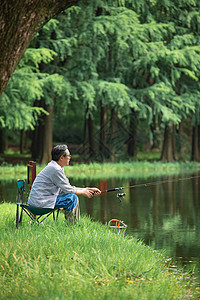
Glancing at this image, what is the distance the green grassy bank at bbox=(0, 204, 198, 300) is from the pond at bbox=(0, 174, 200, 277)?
0.94 meters

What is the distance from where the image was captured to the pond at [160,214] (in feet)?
32.1

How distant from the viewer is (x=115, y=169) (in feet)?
108

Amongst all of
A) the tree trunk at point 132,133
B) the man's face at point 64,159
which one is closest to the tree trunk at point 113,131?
the tree trunk at point 132,133

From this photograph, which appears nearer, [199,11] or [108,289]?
[108,289]

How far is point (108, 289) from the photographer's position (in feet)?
19.6

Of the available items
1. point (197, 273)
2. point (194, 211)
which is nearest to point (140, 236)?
point (197, 273)

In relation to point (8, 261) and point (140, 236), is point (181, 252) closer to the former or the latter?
point (140, 236)

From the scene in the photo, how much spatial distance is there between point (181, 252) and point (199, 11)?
31227 millimetres

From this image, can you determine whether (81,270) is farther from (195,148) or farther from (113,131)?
(195,148)

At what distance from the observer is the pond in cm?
979

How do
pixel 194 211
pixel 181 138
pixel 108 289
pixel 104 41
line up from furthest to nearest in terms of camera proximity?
pixel 181 138 → pixel 104 41 → pixel 194 211 → pixel 108 289

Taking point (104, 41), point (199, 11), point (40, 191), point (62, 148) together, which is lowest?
point (40, 191)

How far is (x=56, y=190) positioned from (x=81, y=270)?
299 cm

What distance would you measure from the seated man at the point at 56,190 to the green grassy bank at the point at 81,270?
2.66 feet
